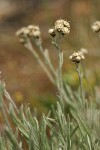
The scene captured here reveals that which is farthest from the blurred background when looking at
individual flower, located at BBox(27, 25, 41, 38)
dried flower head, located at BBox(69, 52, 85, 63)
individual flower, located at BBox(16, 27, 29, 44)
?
Answer: dried flower head, located at BBox(69, 52, 85, 63)

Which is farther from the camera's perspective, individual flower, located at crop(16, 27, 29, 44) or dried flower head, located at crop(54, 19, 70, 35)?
individual flower, located at crop(16, 27, 29, 44)

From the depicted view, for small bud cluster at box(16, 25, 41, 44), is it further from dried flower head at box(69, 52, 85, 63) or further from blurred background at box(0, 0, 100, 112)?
blurred background at box(0, 0, 100, 112)

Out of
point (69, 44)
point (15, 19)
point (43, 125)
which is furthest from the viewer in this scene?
point (15, 19)

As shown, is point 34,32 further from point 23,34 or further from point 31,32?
point 23,34

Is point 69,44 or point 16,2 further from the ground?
point 16,2

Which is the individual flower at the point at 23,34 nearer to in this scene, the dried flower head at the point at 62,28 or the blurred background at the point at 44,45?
the dried flower head at the point at 62,28

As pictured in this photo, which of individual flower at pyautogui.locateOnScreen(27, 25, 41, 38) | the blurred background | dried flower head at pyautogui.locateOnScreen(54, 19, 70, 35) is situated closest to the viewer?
dried flower head at pyautogui.locateOnScreen(54, 19, 70, 35)

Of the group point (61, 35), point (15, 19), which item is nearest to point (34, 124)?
point (61, 35)

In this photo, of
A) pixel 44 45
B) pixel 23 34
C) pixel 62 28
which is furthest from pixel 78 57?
pixel 44 45

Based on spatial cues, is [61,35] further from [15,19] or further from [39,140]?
[15,19]
